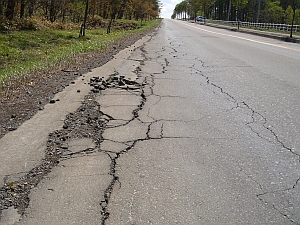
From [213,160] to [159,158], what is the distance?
0.54 m

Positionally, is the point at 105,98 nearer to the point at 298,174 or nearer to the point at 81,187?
the point at 81,187

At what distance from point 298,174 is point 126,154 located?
166 cm

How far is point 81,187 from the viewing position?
2.82 meters

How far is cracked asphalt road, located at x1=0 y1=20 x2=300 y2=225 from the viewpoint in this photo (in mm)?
2508

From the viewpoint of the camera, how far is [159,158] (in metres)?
3.39

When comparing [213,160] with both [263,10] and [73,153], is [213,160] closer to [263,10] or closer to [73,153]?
[73,153]

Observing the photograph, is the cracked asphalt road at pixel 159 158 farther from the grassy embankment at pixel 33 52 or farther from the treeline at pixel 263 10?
the treeline at pixel 263 10

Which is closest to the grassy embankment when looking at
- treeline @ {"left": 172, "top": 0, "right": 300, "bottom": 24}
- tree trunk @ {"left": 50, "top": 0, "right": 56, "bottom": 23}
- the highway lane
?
the highway lane

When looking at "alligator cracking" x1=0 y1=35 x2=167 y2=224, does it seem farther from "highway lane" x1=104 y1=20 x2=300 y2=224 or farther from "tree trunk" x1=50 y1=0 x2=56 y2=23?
"tree trunk" x1=50 y1=0 x2=56 y2=23

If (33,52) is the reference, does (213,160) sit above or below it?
below

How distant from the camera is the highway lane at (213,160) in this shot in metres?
2.51

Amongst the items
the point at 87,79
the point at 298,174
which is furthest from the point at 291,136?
the point at 87,79

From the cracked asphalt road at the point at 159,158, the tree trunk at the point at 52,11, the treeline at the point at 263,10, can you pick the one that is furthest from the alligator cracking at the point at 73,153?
the treeline at the point at 263,10

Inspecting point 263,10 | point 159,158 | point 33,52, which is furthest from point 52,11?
point 263,10
